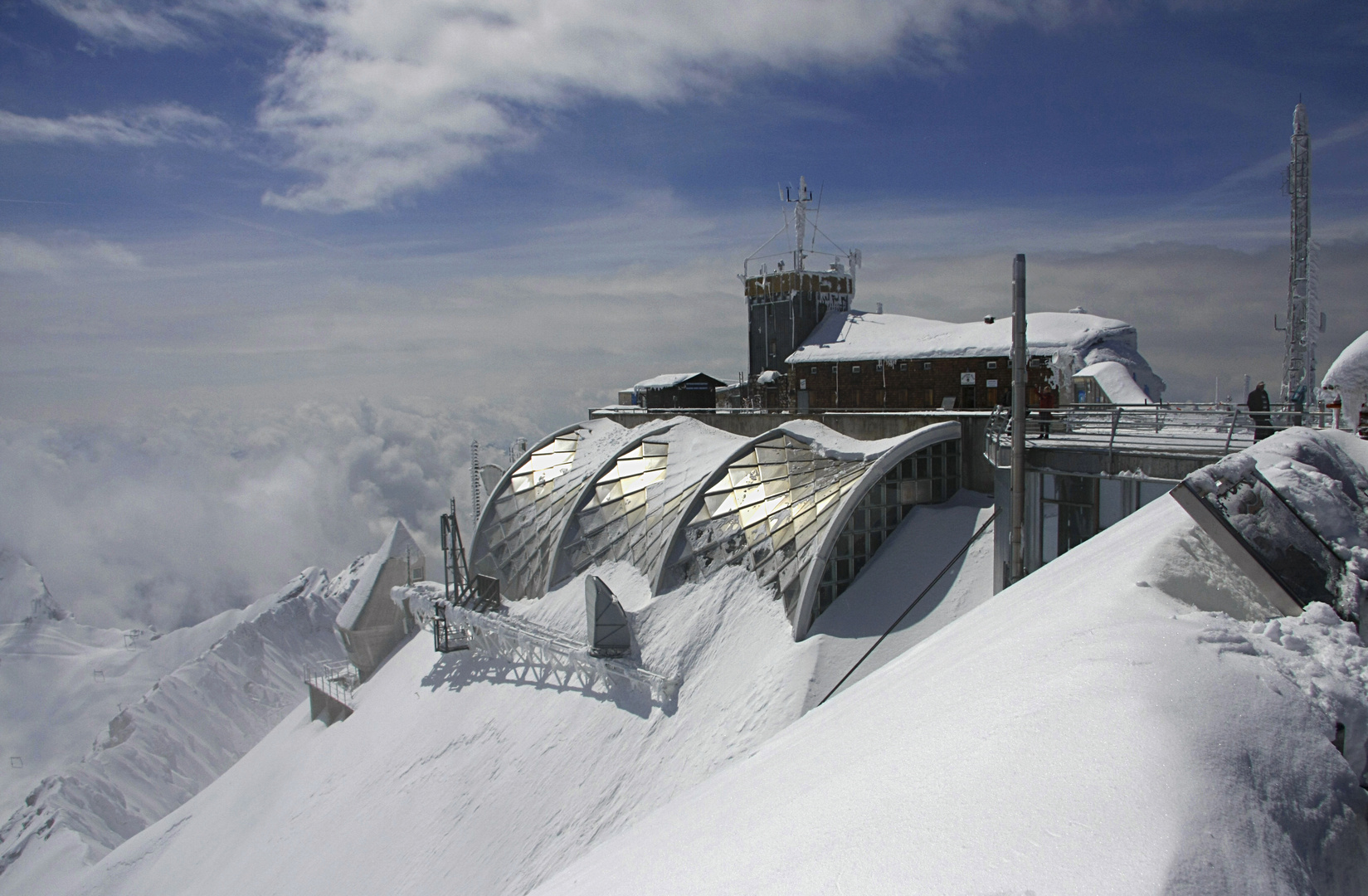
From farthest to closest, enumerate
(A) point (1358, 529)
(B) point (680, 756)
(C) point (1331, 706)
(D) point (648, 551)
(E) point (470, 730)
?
(D) point (648, 551) < (E) point (470, 730) < (B) point (680, 756) < (A) point (1358, 529) < (C) point (1331, 706)

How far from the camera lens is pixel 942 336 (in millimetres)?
28062

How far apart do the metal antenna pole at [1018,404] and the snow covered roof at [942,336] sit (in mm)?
14416

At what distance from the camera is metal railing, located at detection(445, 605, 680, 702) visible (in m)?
17.4

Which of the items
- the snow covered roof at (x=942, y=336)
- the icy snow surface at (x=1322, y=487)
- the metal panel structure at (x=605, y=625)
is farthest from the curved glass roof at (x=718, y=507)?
the icy snow surface at (x=1322, y=487)

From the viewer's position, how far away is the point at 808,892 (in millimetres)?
4102

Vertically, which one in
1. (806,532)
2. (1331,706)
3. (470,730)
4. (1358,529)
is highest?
(1358,529)

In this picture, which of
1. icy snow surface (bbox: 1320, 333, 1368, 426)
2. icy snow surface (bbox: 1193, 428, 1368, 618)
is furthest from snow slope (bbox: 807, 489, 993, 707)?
icy snow surface (bbox: 1193, 428, 1368, 618)

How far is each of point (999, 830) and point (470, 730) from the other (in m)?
18.6

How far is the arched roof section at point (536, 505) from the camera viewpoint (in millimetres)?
25719

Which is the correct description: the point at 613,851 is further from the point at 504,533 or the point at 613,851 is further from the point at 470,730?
the point at 504,533

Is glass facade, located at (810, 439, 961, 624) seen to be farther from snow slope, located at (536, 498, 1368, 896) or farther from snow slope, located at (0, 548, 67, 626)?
snow slope, located at (0, 548, 67, 626)

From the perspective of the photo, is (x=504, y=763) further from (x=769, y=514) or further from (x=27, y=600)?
(x=27, y=600)

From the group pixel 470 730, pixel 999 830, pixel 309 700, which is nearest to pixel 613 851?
pixel 999 830

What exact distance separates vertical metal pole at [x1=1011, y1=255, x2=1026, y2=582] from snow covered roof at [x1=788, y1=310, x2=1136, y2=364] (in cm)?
1442
